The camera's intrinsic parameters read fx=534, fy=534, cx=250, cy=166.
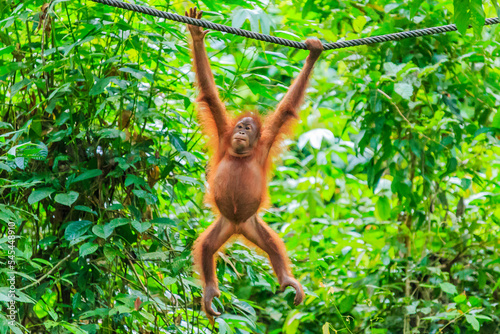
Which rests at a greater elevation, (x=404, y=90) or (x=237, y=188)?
(x=404, y=90)

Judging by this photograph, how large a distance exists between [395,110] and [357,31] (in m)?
0.85

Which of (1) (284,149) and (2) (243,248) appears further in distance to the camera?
(2) (243,248)

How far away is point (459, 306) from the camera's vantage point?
15.4 ft

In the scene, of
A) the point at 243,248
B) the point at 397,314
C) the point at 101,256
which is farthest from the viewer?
the point at 397,314

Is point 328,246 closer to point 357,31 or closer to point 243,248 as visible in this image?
point 243,248

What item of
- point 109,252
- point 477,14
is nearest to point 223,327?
point 109,252

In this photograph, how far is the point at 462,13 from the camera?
2.06 metres

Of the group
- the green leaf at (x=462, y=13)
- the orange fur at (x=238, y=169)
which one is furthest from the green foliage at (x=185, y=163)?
the orange fur at (x=238, y=169)

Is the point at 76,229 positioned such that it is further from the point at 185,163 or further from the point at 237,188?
the point at 185,163

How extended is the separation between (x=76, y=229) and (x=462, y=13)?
2318 mm

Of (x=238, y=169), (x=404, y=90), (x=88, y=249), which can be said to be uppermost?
(x=404, y=90)

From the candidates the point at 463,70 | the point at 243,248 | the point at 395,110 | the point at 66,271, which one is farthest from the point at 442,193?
the point at 66,271

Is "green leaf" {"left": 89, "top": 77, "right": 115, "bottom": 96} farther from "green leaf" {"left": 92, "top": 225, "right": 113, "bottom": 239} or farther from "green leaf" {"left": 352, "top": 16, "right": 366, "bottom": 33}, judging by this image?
"green leaf" {"left": 352, "top": 16, "right": 366, "bottom": 33}

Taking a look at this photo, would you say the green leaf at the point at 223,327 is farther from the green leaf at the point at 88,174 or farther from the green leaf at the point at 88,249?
the green leaf at the point at 88,174
